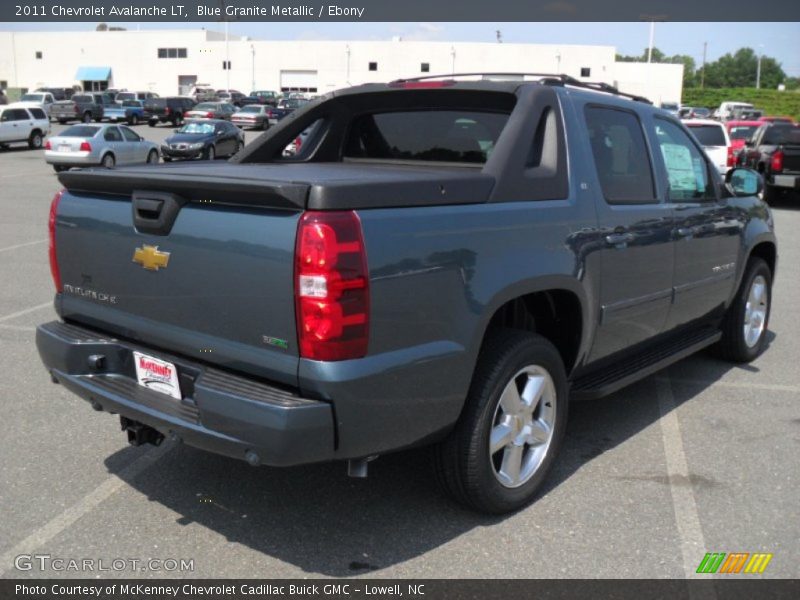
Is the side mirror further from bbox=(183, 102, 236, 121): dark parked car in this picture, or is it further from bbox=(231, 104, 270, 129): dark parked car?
bbox=(231, 104, 270, 129): dark parked car

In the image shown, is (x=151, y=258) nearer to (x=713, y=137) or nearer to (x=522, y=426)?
(x=522, y=426)

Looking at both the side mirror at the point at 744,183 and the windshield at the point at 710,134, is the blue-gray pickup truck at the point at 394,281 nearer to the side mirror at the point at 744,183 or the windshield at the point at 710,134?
the side mirror at the point at 744,183

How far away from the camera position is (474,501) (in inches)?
140

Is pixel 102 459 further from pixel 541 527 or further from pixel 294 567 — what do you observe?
pixel 541 527

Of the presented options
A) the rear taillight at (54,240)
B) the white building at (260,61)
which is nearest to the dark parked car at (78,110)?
the white building at (260,61)

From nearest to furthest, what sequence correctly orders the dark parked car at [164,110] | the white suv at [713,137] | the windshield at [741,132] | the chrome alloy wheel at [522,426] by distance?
the chrome alloy wheel at [522,426] < the white suv at [713,137] < the windshield at [741,132] < the dark parked car at [164,110]

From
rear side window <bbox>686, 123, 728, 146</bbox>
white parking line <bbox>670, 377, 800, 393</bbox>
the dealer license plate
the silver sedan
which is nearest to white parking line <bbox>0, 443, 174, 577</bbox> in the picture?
the dealer license plate

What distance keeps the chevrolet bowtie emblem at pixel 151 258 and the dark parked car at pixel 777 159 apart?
55.2 feet

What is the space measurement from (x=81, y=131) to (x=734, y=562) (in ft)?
71.9

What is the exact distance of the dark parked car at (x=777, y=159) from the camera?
17.1 metres

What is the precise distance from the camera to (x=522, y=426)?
3717mm

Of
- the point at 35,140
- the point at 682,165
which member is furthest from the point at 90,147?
the point at 682,165

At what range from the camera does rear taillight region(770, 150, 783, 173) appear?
17234 millimetres
